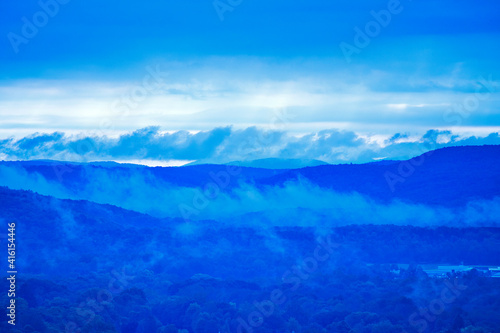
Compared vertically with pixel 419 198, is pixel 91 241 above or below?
below

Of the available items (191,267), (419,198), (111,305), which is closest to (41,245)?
(191,267)

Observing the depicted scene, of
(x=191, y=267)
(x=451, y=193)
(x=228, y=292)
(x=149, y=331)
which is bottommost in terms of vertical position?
(x=149, y=331)

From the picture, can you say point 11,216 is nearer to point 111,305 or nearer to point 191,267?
point 191,267

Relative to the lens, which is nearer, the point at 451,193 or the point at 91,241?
the point at 91,241

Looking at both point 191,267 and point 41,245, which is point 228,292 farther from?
point 41,245

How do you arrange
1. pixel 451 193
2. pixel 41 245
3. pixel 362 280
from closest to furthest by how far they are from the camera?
1. pixel 362 280
2. pixel 41 245
3. pixel 451 193

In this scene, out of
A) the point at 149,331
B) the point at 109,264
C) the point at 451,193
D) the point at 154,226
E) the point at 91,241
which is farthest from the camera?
the point at 451,193

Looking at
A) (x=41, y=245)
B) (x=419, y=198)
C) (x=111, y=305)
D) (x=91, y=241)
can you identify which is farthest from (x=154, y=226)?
(x=111, y=305)

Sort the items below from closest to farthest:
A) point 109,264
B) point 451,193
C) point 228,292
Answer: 1. point 228,292
2. point 109,264
3. point 451,193

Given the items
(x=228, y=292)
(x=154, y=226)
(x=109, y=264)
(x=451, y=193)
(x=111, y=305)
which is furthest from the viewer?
(x=451, y=193)
